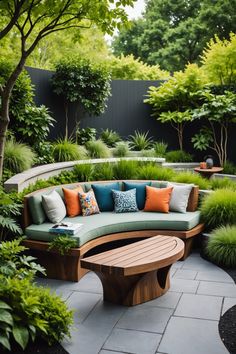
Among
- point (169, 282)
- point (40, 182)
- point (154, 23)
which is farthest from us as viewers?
point (154, 23)

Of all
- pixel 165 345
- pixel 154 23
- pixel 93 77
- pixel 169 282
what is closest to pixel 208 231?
pixel 169 282

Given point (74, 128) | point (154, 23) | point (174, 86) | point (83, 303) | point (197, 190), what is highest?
point (154, 23)

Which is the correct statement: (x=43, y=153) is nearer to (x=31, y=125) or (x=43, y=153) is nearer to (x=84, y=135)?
(x=31, y=125)

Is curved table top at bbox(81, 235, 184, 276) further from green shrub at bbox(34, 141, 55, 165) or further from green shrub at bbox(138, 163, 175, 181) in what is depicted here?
green shrub at bbox(34, 141, 55, 165)

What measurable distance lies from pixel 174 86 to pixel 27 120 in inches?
157

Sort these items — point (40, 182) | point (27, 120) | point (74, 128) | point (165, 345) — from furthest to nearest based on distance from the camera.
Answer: point (74, 128) < point (27, 120) < point (40, 182) < point (165, 345)

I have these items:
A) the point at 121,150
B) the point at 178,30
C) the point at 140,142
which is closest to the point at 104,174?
the point at 121,150

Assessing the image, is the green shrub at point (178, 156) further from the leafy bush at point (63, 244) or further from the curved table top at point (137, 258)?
the leafy bush at point (63, 244)

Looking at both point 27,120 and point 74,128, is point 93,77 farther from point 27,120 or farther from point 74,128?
point 27,120

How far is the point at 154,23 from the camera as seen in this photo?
816 inches

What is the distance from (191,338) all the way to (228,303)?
0.92 metres

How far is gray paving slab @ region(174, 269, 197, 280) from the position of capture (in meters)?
5.16

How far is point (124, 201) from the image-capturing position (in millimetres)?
6383

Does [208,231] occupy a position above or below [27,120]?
below
